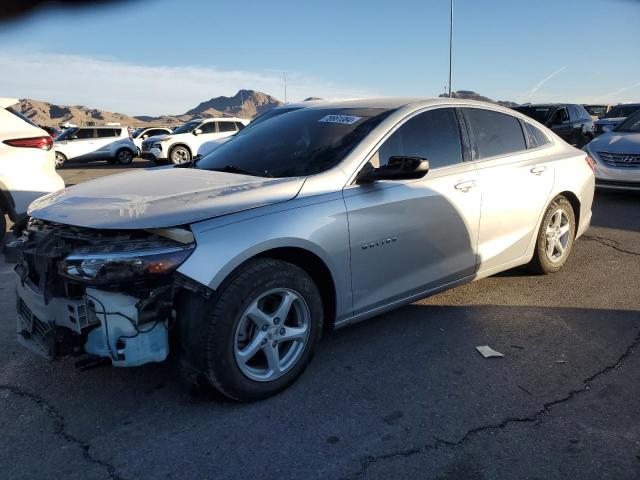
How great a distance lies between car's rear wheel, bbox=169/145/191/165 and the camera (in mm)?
18578

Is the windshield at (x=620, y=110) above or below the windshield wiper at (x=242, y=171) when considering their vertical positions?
above

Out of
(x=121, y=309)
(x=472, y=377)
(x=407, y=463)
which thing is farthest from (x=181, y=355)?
(x=472, y=377)

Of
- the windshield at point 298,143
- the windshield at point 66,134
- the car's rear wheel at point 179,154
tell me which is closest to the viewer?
the windshield at point 298,143

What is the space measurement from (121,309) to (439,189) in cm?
219

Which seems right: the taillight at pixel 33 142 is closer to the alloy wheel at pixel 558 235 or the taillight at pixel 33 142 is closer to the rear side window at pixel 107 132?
the alloy wheel at pixel 558 235

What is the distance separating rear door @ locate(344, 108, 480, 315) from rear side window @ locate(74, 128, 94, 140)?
2134 centimetres

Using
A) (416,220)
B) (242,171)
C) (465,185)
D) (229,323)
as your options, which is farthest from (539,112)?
(229,323)

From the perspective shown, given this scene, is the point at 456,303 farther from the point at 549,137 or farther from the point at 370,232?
the point at 549,137

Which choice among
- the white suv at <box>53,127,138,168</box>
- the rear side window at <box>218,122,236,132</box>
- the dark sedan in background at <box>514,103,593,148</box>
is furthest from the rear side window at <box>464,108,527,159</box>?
the white suv at <box>53,127,138,168</box>

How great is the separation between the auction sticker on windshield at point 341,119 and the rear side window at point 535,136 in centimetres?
180

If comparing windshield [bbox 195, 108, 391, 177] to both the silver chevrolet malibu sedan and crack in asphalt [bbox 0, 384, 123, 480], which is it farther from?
crack in asphalt [bbox 0, 384, 123, 480]

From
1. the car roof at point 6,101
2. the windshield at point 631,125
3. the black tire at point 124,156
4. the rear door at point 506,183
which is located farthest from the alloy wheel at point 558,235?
the black tire at point 124,156

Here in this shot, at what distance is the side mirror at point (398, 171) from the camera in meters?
3.20

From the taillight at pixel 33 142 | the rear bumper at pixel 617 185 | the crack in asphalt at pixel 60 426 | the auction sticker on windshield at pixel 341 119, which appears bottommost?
the crack in asphalt at pixel 60 426
